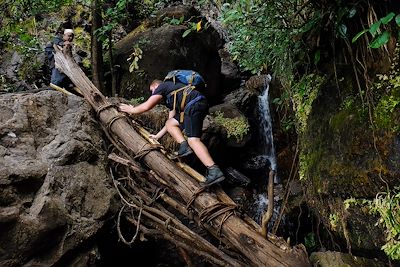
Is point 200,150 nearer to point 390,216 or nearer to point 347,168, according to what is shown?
point 347,168

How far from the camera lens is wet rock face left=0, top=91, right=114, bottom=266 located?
13.1 ft

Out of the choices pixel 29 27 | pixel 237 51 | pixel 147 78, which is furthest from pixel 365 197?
pixel 29 27

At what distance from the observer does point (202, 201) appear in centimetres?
415

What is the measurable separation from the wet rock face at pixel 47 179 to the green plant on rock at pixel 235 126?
14.0 ft

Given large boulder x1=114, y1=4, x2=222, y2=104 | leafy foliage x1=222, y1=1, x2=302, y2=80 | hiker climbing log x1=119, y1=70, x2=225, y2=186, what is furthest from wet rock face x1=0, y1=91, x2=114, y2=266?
large boulder x1=114, y1=4, x2=222, y2=104

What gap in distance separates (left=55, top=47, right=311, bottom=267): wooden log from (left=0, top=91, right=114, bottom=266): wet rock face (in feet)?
1.34

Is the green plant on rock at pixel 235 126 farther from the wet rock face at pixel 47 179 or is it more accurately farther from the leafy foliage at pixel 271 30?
the wet rock face at pixel 47 179

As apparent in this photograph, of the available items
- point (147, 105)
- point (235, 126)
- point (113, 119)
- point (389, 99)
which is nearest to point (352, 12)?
point (389, 99)

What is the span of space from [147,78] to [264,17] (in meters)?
4.79

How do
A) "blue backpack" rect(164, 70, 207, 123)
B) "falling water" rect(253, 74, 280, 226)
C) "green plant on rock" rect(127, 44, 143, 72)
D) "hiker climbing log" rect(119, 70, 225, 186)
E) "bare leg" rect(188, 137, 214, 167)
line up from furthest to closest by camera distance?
"green plant on rock" rect(127, 44, 143, 72)
"falling water" rect(253, 74, 280, 226)
"blue backpack" rect(164, 70, 207, 123)
"hiker climbing log" rect(119, 70, 225, 186)
"bare leg" rect(188, 137, 214, 167)

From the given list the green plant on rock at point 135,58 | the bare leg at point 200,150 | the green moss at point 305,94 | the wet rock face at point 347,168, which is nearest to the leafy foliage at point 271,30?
the green moss at point 305,94

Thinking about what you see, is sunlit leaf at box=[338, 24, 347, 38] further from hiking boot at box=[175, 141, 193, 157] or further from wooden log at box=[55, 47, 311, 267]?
hiking boot at box=[175, 141, 193, 157]

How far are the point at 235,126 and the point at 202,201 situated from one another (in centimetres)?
508

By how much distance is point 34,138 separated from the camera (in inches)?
183
